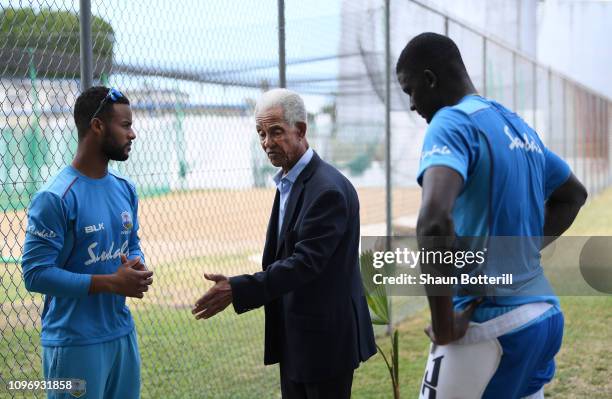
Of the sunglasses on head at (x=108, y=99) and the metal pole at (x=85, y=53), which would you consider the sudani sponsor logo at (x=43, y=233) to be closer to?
the sunglasses on head at (x=108, y=99)

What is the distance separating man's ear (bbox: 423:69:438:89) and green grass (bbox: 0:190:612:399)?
312 cm

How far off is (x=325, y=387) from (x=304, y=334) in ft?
0.88

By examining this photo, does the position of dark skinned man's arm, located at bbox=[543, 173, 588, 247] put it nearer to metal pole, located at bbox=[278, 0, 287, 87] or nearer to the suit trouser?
the suit trouser

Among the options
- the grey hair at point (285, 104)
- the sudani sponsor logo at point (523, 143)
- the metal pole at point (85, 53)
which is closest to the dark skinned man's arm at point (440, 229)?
the sudani sponsor logo at point (523, 143)

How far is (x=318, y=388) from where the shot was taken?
3.44 m

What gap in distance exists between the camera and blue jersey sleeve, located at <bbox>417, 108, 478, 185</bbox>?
237 cm

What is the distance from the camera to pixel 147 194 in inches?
206

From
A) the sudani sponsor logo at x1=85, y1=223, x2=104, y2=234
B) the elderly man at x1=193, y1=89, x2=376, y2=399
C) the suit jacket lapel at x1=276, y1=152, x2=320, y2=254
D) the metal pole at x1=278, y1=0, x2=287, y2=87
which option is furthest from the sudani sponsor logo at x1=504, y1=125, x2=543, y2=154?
the metal pole at x1=278, y1=0, x2=287, y2=87

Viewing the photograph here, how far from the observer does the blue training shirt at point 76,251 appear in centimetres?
301

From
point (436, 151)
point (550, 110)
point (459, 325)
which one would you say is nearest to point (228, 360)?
point (459, 325)

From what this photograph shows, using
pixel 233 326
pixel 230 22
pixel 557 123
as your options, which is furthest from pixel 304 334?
pixel 557 123

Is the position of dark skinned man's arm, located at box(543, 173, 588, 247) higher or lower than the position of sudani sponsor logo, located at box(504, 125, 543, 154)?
lower

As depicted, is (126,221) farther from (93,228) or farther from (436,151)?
(436,151)

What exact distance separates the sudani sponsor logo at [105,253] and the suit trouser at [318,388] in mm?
927
